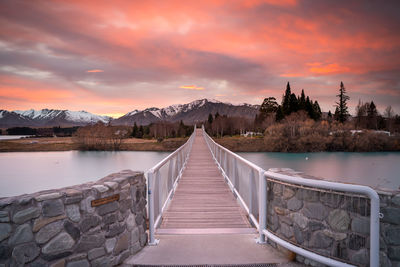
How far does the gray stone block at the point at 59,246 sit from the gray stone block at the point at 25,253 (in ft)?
0.23

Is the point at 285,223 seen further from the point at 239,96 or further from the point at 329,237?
the point at 239,96

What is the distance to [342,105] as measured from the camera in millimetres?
73125

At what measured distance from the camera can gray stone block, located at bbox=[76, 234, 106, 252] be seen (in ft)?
8.16

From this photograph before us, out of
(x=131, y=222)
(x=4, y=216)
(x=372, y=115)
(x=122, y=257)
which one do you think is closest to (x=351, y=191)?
(x=131, y=222)

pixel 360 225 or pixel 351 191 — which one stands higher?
pixel 351 191

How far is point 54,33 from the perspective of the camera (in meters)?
30.9

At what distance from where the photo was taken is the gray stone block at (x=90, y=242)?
249 centimetres

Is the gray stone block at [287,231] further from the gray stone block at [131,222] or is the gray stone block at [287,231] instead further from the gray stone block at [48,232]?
the gray stone block at [48,232]

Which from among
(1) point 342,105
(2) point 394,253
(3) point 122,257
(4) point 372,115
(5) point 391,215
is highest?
(1) point 342,105

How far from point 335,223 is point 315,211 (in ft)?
0.70

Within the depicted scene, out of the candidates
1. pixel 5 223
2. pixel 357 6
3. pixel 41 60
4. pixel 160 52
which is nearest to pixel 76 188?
pixel 5 223

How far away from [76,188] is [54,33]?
35990mm

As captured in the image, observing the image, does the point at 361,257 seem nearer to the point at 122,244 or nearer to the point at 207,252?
the point at 207,252

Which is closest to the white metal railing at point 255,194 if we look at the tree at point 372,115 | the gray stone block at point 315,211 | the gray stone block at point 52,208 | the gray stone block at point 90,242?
the gray stone block at point 315,211
